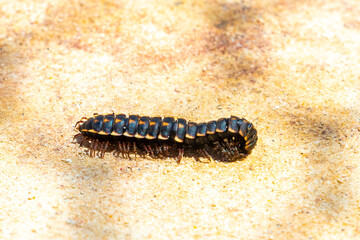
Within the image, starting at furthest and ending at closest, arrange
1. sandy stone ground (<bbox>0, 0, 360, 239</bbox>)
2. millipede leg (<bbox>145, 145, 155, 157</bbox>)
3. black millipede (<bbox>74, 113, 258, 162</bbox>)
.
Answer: millipede leg (<bbox>145, 145, 155, 157</bbox>), black millipede (<bbox>74, 113, 258, 162</bbox>), sandy stone ground (<bbox>0, 0, 360, 239</bbox>)

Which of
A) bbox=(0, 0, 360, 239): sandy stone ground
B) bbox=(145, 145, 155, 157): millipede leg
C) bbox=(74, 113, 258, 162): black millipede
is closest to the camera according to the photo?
bbox=(0, 0, 360, 239): sandy stone ground

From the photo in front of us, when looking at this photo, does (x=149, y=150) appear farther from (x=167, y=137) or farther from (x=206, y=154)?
(x=206, y=154)

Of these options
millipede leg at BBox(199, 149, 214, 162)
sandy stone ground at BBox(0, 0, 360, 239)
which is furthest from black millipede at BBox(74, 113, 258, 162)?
sandy stone ground at BBox(0, 0, 360, 239)

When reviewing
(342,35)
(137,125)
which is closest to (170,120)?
(137,125)

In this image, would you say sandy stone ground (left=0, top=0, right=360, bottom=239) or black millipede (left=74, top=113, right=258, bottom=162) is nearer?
sandy stone ground (left=0, top=0, right=360, bottom=239)

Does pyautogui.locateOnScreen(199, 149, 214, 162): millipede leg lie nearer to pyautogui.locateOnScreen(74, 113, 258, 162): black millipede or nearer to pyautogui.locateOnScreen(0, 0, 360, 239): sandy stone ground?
pyautogui.locateOnScreen(74, 113, 258, 162): black millipede

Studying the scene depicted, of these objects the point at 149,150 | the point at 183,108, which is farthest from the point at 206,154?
the point at 183,108
